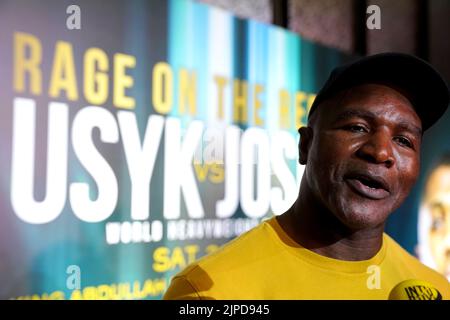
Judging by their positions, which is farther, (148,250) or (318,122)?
(148,250)

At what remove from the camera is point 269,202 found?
3262 mm

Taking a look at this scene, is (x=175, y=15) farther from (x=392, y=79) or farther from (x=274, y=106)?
(x=392, y=79)

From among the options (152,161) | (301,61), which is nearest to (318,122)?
(152,161)

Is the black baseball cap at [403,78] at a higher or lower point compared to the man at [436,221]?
higher

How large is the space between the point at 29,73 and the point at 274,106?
151 cm

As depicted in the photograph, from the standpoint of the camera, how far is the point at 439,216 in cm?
490

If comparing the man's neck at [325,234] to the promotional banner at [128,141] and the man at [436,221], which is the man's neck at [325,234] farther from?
the man at [436,221]

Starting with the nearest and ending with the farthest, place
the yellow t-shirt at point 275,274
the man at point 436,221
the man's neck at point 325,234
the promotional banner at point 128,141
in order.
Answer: the yellow t-shirt at point 275,274 → the man's neck at point 325,234 → the promotional banner at point 128,141 → the man at point 436,221

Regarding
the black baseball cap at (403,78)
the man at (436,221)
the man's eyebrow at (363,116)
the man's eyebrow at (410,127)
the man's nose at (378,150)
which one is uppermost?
the black baseball cap at (403,78)

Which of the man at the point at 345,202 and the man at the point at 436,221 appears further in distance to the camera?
the man at the point at 436,221

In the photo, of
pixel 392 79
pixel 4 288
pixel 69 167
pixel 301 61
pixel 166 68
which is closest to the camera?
pixel 392 79

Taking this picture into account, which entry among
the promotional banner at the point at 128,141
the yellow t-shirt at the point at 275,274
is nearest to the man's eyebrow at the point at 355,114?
the yellow t-shirt at the point at 275,274

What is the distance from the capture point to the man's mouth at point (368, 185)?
1.13m

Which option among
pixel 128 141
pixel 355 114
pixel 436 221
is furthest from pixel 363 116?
pixel 436 221
